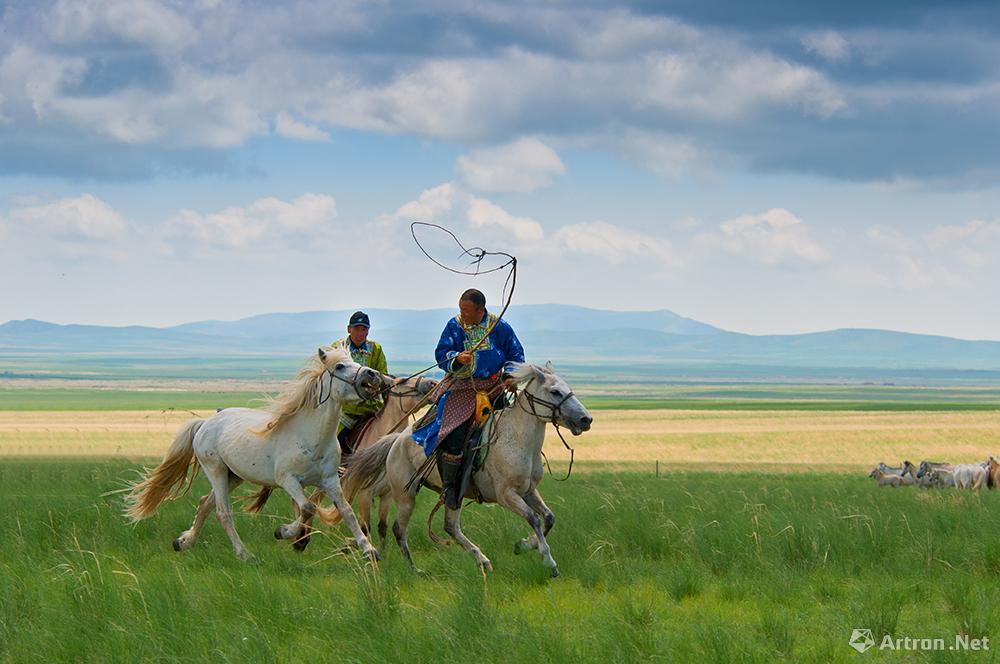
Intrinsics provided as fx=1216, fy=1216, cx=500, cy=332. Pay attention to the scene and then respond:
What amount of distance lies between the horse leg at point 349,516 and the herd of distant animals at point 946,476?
13.4 meters

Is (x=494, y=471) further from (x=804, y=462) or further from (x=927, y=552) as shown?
(x=804, y=462)

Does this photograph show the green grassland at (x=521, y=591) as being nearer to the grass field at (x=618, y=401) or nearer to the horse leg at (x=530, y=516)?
the horse leg at (x=530, y=516)

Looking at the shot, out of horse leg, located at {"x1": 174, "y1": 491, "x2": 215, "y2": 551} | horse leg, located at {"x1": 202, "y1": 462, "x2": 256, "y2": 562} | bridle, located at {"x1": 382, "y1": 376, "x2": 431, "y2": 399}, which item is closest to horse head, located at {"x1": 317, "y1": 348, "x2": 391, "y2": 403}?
bridle, located at {"x1": 382, "y1": 376, "x2": 431, "y2": 399}

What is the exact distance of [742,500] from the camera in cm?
1769

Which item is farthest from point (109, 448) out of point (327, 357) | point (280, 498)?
point (327, 357)

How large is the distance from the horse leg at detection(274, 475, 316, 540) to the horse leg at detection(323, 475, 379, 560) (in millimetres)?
235

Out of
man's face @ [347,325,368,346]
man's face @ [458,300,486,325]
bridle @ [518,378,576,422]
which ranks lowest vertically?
bridle @ [518,378,576,422]

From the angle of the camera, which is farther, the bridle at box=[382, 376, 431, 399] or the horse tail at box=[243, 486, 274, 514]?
the horse tail at box=[243, 486, 274, 514]

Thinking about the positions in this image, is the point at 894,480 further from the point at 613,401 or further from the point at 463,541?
the point at 613,401

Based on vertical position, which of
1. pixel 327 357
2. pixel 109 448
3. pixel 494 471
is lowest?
pixel 109 448

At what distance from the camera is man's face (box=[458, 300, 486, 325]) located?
11.1 meters

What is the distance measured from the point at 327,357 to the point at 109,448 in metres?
33.5

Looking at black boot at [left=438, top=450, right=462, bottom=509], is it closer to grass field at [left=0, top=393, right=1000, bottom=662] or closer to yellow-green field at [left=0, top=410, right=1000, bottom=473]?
grass field at [left=0, top=393, right=1000, bottom=662]

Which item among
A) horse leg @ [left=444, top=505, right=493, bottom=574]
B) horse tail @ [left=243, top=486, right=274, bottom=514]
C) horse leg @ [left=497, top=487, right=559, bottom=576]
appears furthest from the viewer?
horse tail @ [left=243, top=486, right=274, bottom=514]
